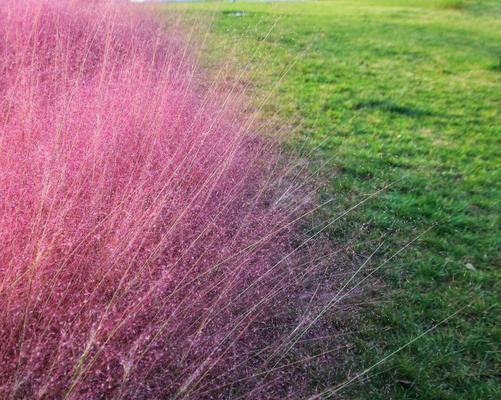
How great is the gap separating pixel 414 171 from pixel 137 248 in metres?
2.80

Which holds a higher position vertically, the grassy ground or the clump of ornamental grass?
the clump of ornamental grass

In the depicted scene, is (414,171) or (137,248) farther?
(414,171)

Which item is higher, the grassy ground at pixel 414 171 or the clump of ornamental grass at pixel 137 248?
the clump of ornamental grass at pixel 137 248

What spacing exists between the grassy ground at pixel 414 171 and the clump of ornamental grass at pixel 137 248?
0.57 m

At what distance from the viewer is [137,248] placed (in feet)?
6.52

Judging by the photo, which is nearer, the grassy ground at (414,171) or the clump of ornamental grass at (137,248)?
the clump of ornamental grass at (137,248)

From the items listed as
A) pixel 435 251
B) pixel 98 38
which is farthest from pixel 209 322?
pixel 98 38

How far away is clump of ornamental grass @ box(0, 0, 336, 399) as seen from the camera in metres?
1.55

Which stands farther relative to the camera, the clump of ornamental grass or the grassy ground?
the grassy ground

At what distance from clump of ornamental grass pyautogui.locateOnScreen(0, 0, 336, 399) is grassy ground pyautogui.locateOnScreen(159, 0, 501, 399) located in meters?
0.57

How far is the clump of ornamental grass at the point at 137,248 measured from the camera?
1.55 meters

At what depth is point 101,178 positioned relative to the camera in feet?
7.55

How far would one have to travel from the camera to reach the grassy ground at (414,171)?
2172 mm

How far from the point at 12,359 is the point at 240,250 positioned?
1.10 m
